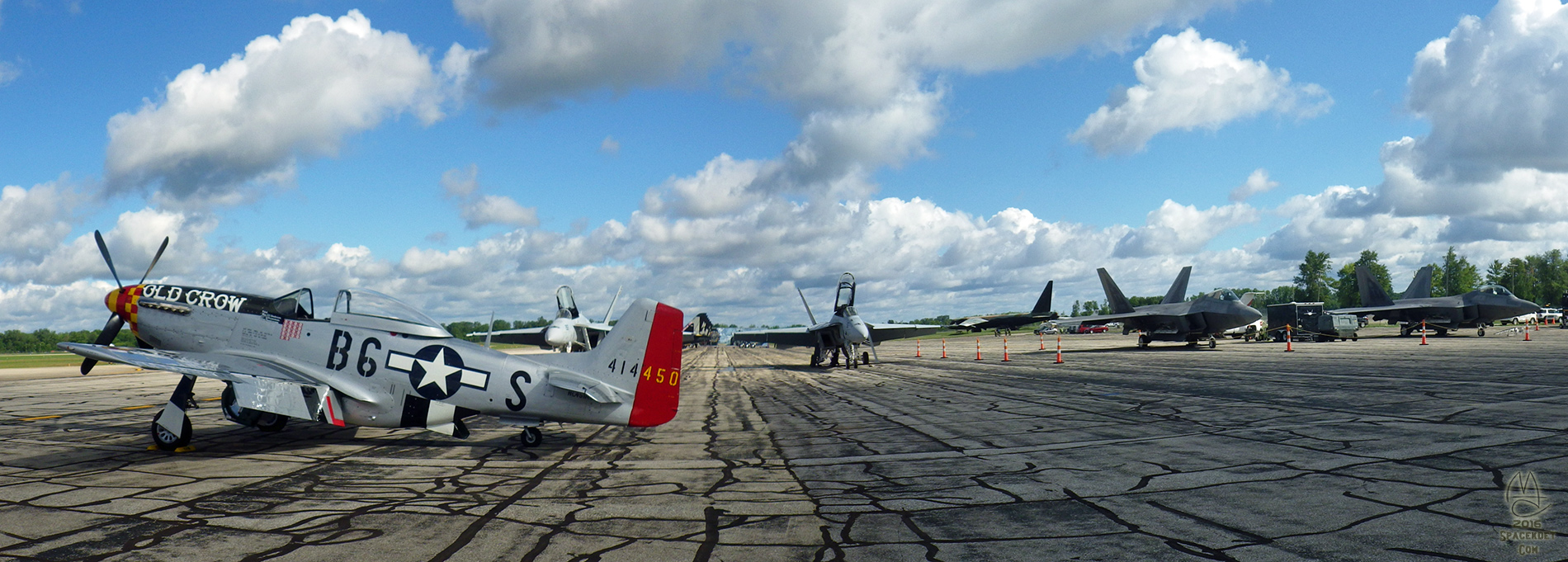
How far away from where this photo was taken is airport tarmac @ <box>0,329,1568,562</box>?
4812 millimetres

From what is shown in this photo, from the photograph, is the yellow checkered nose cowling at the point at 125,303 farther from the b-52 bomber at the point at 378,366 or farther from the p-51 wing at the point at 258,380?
the p-51 wing at the point at 258,380

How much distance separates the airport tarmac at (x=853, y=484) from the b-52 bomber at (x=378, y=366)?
0.55 meters

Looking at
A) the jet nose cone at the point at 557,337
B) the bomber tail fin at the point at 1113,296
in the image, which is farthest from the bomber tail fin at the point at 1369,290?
the jet nose cone at the point at 557,337

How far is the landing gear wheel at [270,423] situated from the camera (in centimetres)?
1115

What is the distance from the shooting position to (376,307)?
10.4 metres

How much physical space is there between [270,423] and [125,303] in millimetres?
2727

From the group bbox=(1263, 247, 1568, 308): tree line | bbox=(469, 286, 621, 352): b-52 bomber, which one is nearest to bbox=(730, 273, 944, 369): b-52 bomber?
bbox=(469, 286, 621, 352): b-52 bomber

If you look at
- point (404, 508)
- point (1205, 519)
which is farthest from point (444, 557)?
point (1205, 519)

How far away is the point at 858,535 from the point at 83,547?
5.31 m

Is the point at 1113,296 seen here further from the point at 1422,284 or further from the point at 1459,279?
the point at 1459,279

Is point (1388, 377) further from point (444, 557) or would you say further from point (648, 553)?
point (444, 557)

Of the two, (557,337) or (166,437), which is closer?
(166,437)

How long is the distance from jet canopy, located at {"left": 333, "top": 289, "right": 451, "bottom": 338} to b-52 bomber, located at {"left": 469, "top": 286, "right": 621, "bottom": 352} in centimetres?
1903

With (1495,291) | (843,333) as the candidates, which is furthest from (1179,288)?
(843,333)
